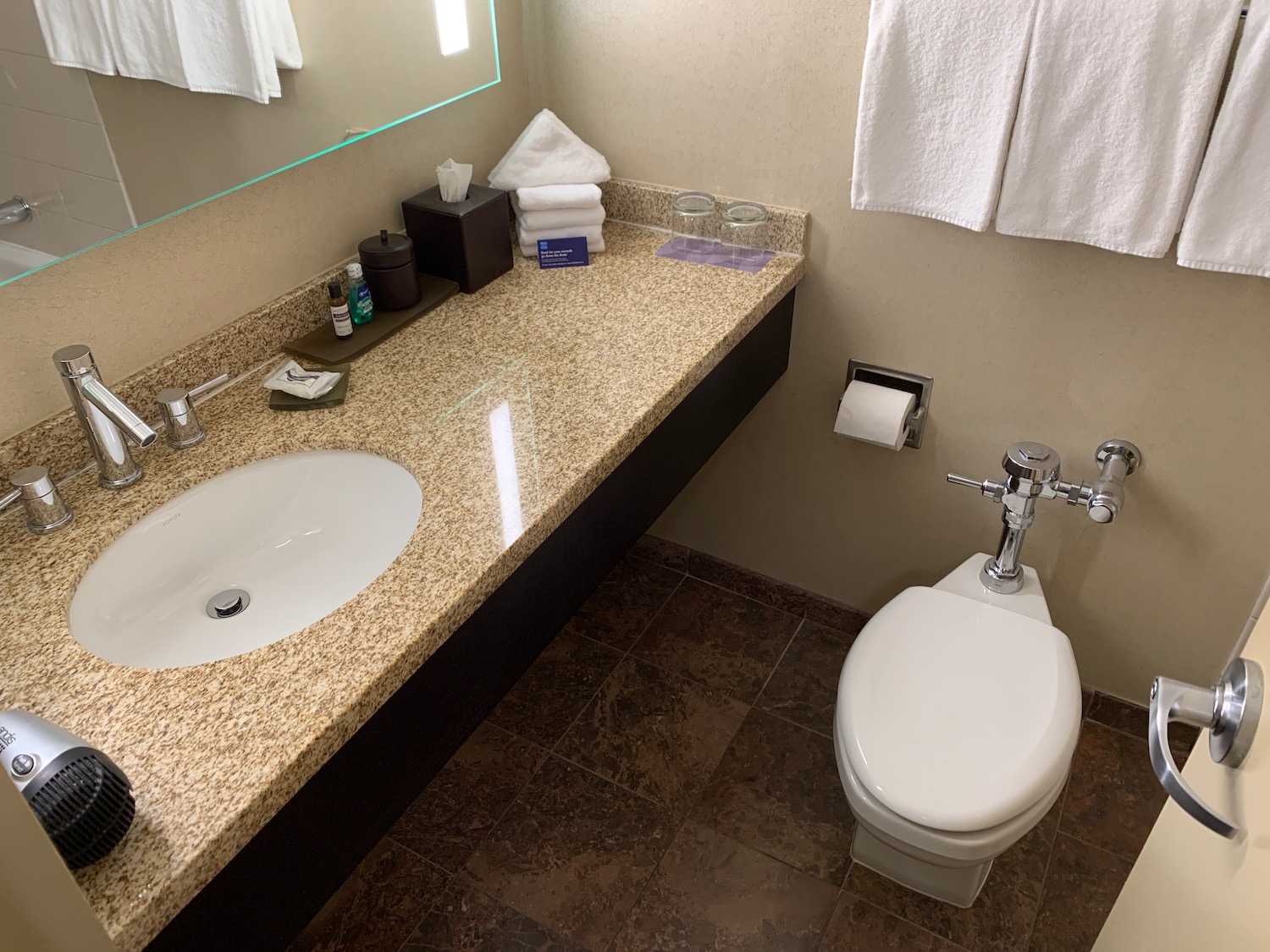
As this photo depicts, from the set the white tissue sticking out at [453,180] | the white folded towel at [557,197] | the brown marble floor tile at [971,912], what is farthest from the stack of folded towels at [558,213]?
the brown marble floor tile at [971,912]

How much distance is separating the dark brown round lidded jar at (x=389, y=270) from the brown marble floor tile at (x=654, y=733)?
899 millimetres

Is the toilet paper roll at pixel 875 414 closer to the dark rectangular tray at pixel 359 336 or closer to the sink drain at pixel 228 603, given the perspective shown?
the dark rectangular tray at pixel 359 336

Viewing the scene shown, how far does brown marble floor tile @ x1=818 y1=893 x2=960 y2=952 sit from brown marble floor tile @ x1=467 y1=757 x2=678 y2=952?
12.5 inches

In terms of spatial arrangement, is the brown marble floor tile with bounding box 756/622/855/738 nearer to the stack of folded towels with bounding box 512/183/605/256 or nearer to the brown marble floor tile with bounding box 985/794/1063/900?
the brown marble floor tile with bounding box 985/794/1063/900

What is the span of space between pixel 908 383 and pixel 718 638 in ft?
2.32

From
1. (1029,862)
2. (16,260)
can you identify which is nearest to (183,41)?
(16,260)

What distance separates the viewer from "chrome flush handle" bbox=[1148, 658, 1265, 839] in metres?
0.70

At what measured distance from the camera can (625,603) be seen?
220 centimetres

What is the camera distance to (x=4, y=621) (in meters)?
1.02

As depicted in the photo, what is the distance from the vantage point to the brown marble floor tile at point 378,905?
62.0 inches

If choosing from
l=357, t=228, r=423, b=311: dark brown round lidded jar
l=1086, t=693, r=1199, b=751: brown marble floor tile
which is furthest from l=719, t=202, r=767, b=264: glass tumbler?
l=1086, t=693, r=1199, b=751: brown marble floor tile

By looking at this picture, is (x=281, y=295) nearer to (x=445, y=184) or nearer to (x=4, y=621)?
(x=445, y=184)

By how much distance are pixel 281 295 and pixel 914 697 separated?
1137 mm

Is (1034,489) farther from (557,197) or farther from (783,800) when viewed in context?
(557,197)
